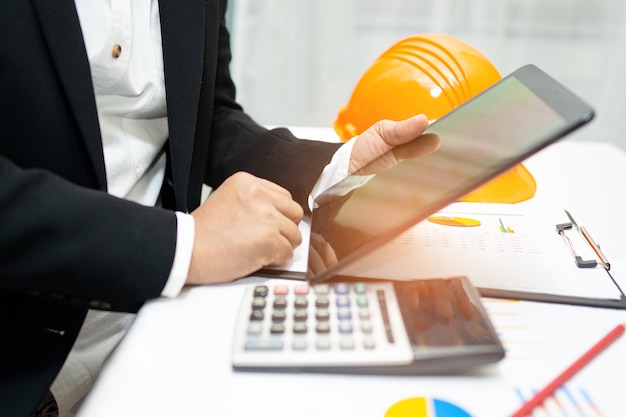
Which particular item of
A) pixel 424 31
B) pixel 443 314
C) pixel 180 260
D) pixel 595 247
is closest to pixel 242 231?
pixel 180 260

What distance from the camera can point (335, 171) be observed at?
23.6 inches

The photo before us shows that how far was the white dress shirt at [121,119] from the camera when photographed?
0.51 m

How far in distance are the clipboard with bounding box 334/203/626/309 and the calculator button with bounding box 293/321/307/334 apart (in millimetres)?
92

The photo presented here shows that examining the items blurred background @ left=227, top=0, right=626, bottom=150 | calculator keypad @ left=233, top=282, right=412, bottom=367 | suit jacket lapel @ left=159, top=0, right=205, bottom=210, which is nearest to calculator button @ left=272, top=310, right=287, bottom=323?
calculator keypad @ left=233, top=282, right=412, bottom=367

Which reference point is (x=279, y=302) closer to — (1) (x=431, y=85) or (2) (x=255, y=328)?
(2) (x=255, y=328)

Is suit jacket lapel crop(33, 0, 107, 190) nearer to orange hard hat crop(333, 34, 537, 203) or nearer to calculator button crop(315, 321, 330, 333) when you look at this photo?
calculator button crop(315, 321, 330, 333)

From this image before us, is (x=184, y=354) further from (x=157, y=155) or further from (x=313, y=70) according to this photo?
(x=313, y=70)

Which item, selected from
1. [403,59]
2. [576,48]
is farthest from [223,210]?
[576,48]

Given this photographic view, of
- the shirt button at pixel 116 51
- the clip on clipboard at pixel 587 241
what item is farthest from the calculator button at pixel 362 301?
the shirt button at pixel 116 51

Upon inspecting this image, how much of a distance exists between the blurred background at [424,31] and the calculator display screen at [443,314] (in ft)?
3.56

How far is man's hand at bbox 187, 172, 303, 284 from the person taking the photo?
0.43 meters

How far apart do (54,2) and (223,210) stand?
0.22m

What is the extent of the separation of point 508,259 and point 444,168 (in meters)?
0.13

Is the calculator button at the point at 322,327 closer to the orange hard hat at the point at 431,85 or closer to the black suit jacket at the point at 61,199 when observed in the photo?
the black suit jacket at the point at 61,199
